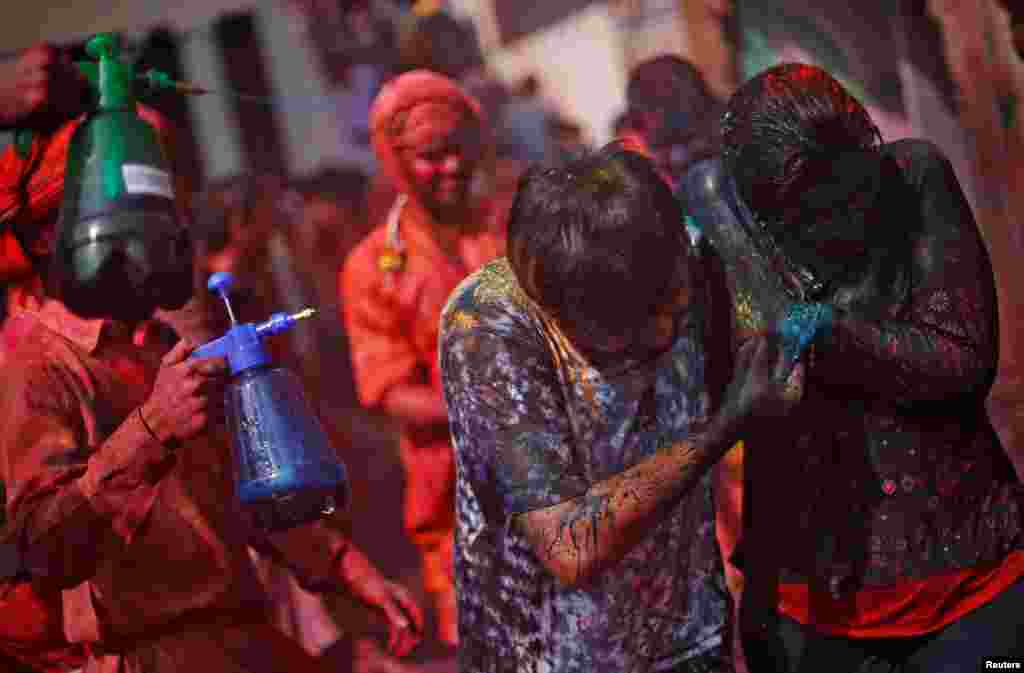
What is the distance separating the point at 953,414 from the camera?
2525 millimetres

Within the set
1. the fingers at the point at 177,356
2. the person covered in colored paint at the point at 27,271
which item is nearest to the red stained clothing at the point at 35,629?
the person covered in colored paint at the point at 27,271

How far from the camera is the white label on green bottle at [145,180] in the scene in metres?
2.44

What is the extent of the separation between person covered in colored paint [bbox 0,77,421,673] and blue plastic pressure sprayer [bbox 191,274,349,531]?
3.0 inches

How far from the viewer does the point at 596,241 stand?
2.15 meters

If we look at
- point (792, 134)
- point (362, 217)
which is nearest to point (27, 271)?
point (792, 134)

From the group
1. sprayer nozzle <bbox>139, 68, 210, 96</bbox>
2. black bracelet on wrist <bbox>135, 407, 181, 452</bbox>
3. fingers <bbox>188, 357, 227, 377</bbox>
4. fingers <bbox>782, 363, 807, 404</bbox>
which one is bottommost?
fingers <bbox>782, 363, 807, 404</bbox>

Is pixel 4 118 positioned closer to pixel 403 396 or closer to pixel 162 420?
pixel 162 420

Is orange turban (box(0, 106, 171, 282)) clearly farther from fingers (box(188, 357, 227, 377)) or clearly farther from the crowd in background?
fingers (box(188, 357, 227, 377))

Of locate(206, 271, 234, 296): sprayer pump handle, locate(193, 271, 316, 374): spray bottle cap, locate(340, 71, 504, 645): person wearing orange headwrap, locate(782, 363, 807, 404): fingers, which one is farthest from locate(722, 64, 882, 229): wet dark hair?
locate(340, 71, 504, 645): person wearing orange headwrap

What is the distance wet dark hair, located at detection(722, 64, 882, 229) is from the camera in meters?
2.41

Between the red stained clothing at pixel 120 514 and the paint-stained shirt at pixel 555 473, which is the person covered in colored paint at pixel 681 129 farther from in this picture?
the red stained clothing at pixel 120 514

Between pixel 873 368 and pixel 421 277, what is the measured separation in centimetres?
258

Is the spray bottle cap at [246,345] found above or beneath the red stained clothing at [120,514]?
above

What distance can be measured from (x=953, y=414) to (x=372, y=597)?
1.60 m
